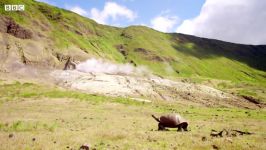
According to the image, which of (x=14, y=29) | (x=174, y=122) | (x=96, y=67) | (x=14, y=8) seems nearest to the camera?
(x=174, y=122)

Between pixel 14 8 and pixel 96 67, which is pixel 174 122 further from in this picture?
pixel 14 8

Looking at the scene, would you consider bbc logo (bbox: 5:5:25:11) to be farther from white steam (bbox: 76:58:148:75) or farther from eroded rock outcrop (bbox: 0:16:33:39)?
white steam (bbox: 76:58:148:75)

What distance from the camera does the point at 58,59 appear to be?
132 metres

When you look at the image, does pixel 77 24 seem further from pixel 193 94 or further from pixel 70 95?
pixel 70 95

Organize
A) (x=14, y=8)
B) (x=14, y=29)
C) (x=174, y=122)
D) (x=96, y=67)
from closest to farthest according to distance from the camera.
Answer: (x=174, y=122) → (x=14, y=29) → (x=96, y=67) → (x=14, y=8)

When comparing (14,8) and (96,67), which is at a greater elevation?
(14,8)

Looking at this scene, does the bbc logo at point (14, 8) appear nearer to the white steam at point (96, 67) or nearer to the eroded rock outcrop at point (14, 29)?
the eroded rock outcrop at point (14, 29)

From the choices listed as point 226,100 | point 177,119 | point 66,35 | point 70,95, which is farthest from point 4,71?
point 177,119

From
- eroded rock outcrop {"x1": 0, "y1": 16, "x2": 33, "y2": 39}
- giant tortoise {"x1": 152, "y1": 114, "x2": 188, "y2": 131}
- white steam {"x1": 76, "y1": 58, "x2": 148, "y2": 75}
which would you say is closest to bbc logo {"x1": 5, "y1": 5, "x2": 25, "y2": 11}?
eroded rock outcrop {"x1": 0, "y1": 16, "x2": 33, "y2": 39}

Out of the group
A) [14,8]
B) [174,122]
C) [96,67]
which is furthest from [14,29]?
[174,122]

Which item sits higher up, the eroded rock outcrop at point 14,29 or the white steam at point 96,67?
the eroded rock outcrop at point 14,29

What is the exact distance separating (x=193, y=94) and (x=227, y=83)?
2161 inches

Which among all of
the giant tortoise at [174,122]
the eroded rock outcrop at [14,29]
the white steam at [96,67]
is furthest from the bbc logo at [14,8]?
the giant tortoise at [174,122]

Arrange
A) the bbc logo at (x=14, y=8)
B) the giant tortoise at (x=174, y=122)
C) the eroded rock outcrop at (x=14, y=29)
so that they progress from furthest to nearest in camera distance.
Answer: the bbc logo at (x=14, y=8) → the eroded rock outcrop at (x=14, y=29) → the giant tortoise at (x=174, y=122)
